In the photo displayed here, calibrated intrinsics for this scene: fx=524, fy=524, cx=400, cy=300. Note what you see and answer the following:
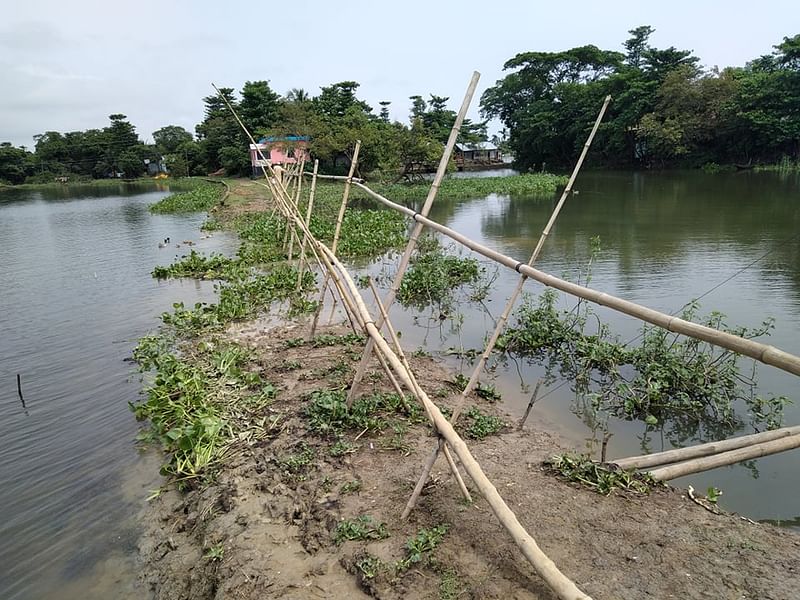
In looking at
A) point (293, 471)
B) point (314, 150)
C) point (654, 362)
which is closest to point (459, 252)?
point (654, 362)

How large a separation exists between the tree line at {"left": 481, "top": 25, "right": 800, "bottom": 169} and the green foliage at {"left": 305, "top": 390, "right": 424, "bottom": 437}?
1428 inches

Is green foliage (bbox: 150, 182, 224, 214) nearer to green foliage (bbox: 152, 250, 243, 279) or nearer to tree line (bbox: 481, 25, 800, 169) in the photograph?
green foliage (bbox: 152, 250, 243, 279)

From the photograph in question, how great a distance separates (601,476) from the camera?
12.3ft

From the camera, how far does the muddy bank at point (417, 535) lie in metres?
2.90

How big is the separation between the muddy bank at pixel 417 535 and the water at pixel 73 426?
397 millimetres

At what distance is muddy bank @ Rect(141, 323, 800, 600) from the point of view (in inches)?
114

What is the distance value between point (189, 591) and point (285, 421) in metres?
1.87

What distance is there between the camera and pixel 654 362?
5.89m

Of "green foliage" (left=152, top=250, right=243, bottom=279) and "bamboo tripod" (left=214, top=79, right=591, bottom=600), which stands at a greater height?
"bamboo tripod" (left=214, top=79, right=591, bottom=600)

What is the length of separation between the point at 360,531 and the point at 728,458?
2460mm

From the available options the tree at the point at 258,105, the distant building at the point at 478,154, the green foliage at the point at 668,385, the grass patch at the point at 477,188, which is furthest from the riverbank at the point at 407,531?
the distant building at the point at 478,154

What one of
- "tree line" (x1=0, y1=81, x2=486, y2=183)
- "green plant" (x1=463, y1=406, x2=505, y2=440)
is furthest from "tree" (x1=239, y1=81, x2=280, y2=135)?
"green plant" (x1=463, y1=406, x2=505, y2=440)

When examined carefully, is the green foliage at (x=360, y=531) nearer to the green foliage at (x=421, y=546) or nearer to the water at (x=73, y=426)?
the green foliage at (x=421, y=546)

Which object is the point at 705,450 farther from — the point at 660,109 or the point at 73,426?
the point at 660,109
